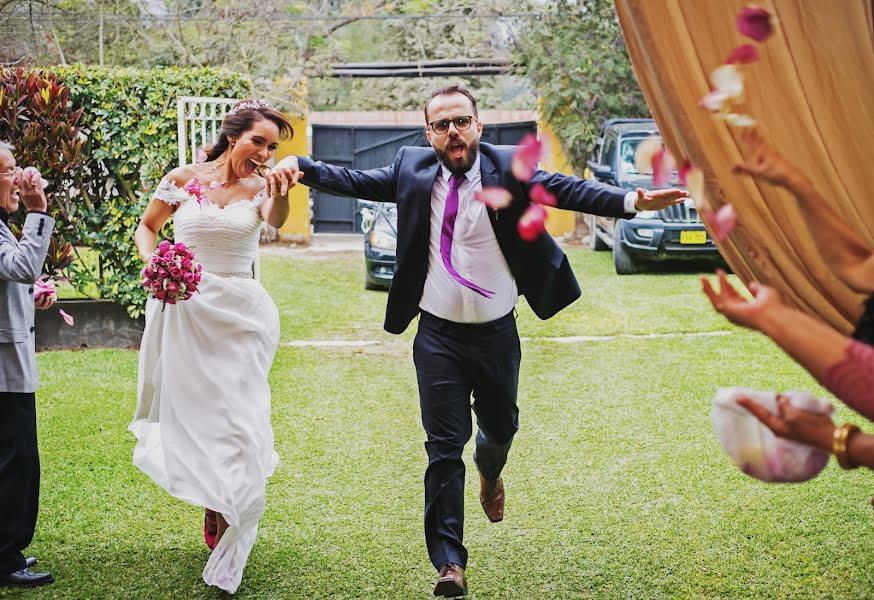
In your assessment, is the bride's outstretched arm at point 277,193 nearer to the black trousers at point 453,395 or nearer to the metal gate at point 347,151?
the black trousers at point 453,395

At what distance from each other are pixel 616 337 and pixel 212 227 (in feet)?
20.3

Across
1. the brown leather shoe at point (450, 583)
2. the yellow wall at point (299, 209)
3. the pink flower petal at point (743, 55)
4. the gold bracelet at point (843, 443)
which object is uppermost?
the pink flower petal at point (743, 55)

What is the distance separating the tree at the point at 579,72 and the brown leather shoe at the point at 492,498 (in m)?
15.2

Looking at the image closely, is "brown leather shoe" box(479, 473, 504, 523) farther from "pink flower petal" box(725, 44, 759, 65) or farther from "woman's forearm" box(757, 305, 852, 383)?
"woman's forearm" box(757, 305, 852, 383)

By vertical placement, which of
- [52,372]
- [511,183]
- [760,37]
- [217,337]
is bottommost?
[52,372]

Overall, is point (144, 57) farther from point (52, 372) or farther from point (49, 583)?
point (49, 583)

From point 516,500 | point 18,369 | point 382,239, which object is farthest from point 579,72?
point 18,369

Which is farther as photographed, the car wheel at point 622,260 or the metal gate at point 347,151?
the metal gate at point 347,151

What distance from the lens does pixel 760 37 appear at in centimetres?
211

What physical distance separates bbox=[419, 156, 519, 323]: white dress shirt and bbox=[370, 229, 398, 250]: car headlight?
8819mm

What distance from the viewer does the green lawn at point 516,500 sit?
4430 mm

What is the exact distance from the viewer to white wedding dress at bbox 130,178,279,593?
4.36 m

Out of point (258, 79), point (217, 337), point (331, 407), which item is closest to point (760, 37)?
point (217, 337)

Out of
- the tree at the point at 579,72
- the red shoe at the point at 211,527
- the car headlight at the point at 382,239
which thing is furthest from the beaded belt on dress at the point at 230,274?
the tree at the point at 579,72
